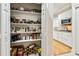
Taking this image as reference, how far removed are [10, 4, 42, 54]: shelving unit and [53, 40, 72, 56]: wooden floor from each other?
20 cm

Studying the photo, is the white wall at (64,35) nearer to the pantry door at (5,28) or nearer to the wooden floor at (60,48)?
the wooden floor at (60,48)

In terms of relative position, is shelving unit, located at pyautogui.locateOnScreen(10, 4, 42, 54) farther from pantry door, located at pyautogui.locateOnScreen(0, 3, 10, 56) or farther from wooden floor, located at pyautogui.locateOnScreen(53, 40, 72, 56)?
wooden floor, located at pyautogui.locateOnScreen(53, 40, 72, 56)

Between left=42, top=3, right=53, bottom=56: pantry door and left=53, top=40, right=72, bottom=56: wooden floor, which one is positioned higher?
left=42, top=3, right=53, bottom=56: pantry door

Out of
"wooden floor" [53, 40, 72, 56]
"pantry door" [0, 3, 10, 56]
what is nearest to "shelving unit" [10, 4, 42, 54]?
"pantry door" [0, 3, 10, 56]

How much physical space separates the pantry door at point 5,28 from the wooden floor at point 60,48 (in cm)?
55

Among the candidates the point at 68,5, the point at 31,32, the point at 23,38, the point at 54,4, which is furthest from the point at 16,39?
the point at 68,5

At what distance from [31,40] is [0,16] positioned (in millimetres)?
458

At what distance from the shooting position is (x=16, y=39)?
4.53 ft

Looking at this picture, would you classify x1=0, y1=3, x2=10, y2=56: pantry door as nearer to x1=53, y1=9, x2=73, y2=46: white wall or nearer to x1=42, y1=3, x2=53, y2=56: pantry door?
x1=42, y1=3, x2=53, y2=56: pantry door

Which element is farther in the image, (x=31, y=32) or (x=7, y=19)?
(x=31, y=32)

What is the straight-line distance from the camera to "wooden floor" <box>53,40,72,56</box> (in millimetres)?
1348

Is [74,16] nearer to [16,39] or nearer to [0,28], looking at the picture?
[16,39]

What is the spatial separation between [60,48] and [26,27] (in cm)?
47

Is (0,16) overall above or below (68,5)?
below
